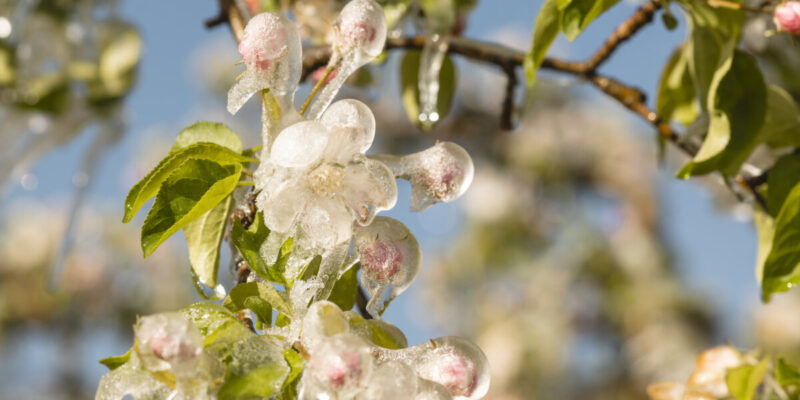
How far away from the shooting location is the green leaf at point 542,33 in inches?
29.5

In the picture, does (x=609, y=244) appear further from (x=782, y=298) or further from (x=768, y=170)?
(x=768, y=170)

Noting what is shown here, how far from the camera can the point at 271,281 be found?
1.65 ft

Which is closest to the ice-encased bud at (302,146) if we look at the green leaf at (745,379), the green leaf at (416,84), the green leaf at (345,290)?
the green leaf at (345,290)

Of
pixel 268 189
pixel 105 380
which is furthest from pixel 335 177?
pixel 105 380

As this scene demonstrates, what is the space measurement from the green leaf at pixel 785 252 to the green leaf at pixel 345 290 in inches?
13.8

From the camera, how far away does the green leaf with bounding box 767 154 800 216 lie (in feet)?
2.39

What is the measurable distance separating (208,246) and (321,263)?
12 centimetres

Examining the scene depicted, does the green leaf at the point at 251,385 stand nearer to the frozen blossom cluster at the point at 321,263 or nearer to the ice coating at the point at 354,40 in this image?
the frozen blossom cluster at the point at 321,263

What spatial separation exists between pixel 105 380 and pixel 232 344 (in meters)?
0.07

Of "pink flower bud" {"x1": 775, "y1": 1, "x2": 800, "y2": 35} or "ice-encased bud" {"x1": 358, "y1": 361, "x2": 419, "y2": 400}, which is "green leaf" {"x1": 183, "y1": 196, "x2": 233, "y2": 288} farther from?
"pink flower bud" {"x1": 775, "y1": 1, "x2": 800, "y2": 35}

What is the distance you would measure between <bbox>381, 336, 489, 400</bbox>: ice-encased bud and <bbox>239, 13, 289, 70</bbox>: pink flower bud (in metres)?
0.18

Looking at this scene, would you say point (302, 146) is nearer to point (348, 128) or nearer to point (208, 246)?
point (348, 128)

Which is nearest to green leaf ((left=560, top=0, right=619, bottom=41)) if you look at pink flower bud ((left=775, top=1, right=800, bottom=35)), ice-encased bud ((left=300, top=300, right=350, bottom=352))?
pink flower bud ((left=775, top=1, right=800, bottom=35))

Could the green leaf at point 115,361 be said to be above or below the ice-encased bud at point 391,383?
above
